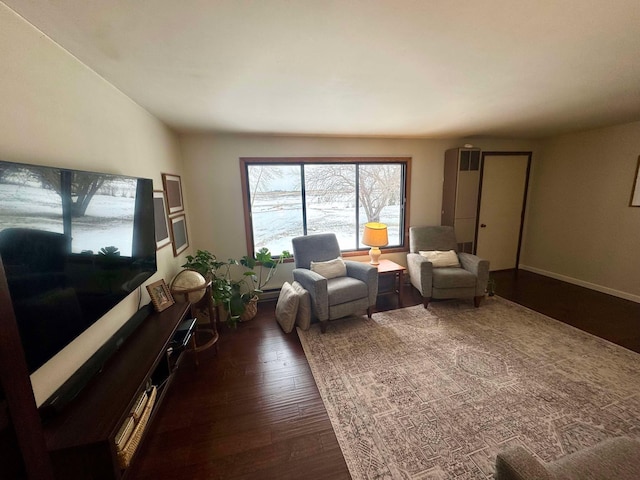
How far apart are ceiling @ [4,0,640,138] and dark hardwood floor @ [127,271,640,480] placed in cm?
202

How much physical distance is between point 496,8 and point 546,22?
12.3 inches

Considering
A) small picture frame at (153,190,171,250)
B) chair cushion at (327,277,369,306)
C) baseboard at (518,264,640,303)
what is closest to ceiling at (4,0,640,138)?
small picture frame at (153,190,171,250)

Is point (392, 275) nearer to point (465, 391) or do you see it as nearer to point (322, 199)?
point (322, 199)

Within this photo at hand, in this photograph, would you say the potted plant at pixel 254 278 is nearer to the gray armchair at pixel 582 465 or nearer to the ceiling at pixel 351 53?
the ceiling at pixel 351 53

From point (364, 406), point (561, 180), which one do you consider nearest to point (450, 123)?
point (561, 180)

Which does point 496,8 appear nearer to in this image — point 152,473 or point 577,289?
point 152,473

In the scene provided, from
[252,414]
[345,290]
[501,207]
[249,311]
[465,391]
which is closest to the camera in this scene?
[252,414]

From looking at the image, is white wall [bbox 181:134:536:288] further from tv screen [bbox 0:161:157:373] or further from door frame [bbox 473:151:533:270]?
tv screen [bbox 0:161:157:373]

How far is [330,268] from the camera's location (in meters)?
2.94

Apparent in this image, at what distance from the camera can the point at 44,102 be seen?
1.05 meters

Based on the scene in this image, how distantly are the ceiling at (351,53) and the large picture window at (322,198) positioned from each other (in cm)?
98

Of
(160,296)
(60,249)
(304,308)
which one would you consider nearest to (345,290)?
(304,308)

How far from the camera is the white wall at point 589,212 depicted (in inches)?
119

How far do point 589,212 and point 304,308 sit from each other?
4155 mm
